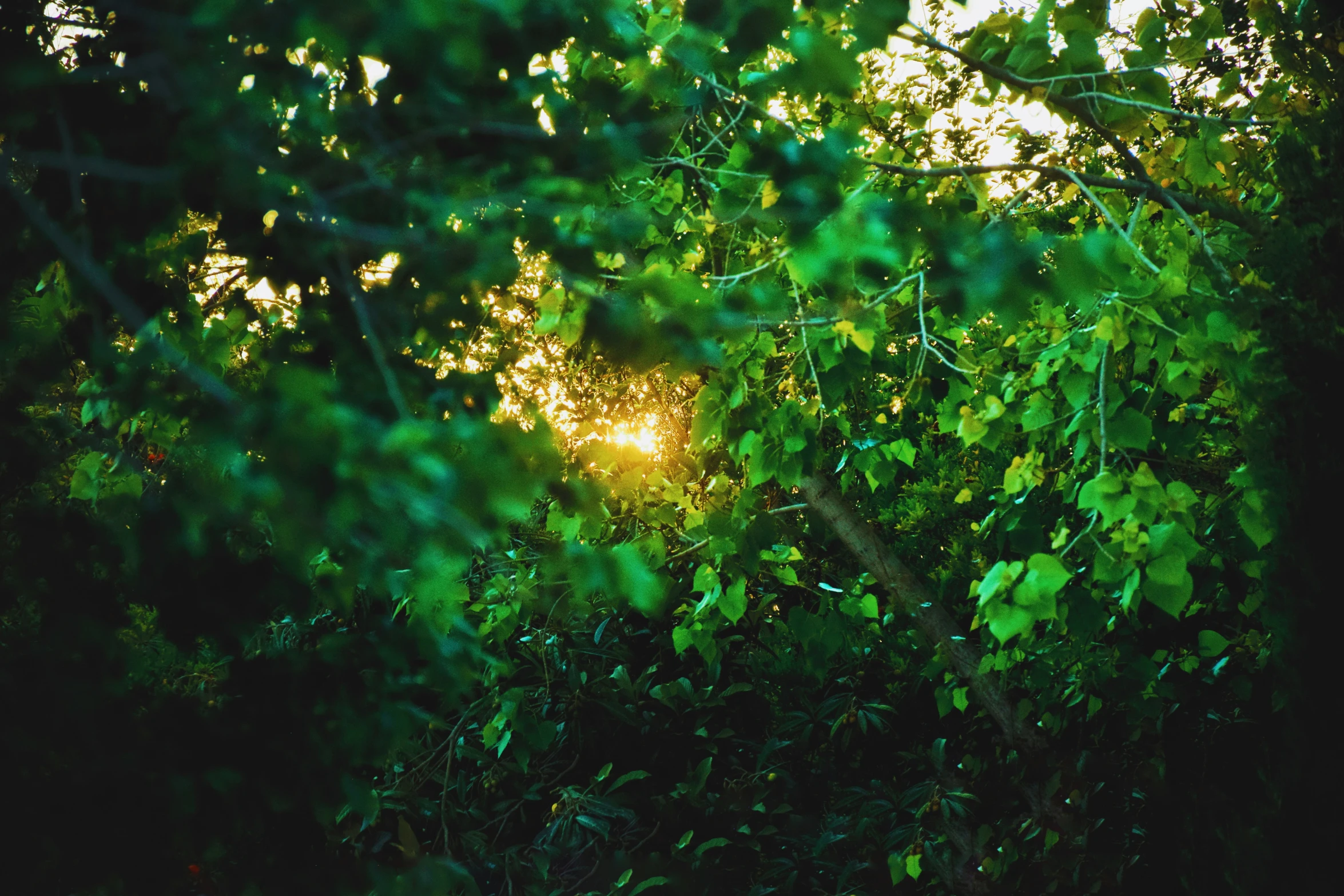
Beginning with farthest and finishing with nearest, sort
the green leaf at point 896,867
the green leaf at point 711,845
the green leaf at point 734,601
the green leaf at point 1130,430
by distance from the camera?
the green leaf at point 711,845
the green leaf at point 896,867
the green leaf at point 734,601
the green leaf at point 1130,430

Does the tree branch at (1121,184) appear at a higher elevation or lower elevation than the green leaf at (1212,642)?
higher

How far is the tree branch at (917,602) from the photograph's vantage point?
13.2ft

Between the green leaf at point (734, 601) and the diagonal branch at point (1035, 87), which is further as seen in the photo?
the green leaf at point (734, 601)

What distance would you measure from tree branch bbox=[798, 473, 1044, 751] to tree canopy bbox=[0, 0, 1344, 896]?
0.08 feet

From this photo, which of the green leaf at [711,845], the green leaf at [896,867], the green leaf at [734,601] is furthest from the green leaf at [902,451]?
the green leaf at [711,845]

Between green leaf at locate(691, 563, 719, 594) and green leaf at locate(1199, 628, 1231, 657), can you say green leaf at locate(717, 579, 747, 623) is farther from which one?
green leaf at locate(1199, 628, 1231, 657)

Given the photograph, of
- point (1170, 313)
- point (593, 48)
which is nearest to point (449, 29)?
point (593, 48)

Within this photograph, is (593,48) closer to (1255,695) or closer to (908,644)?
(1255,695)

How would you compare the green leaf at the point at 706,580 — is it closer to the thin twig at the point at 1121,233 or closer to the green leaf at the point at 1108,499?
the green leaf at the point at 1108,499

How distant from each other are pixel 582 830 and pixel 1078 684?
1.94 metres

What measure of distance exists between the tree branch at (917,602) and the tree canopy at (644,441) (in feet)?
0.08

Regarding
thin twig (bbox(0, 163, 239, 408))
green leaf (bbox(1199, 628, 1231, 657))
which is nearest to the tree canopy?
thin twig (bbox(0, 163, 239, 408))

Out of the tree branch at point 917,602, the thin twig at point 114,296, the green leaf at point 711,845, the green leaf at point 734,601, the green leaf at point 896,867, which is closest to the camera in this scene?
the thin twig at point 114,296

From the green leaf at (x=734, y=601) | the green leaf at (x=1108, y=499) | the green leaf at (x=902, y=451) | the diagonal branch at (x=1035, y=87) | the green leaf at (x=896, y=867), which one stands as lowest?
the green leaf at (x=896, y=867)
